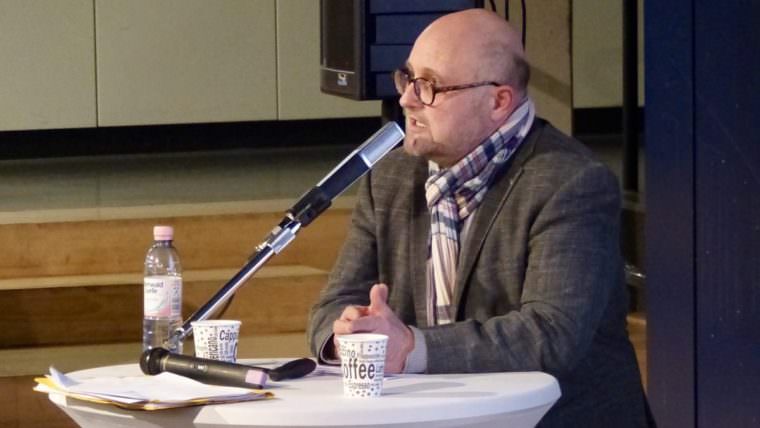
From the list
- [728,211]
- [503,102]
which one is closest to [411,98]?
[503,102]

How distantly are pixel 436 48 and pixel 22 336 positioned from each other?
2.26m

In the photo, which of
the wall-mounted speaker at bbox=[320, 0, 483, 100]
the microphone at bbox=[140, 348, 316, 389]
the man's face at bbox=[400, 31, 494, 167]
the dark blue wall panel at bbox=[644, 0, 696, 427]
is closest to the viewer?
the microphone at bbox=[140, 348, 316, 389]

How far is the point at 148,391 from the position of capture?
188cm

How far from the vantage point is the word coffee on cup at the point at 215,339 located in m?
2.05

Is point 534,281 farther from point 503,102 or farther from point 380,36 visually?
point 380,36

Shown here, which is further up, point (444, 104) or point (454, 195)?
point (444, 104)

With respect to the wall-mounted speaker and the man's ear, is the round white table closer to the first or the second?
the man's ear

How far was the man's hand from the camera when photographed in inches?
81.1

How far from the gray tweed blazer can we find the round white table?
114mm

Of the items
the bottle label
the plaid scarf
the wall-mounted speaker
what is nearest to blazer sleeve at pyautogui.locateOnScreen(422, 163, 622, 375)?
the plaid scarf

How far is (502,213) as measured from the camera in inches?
89.6

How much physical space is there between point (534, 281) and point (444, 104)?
1.05 ft

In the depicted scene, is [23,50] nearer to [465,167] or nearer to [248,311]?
[248,311]

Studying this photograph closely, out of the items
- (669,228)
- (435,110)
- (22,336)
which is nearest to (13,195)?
(22,336)
